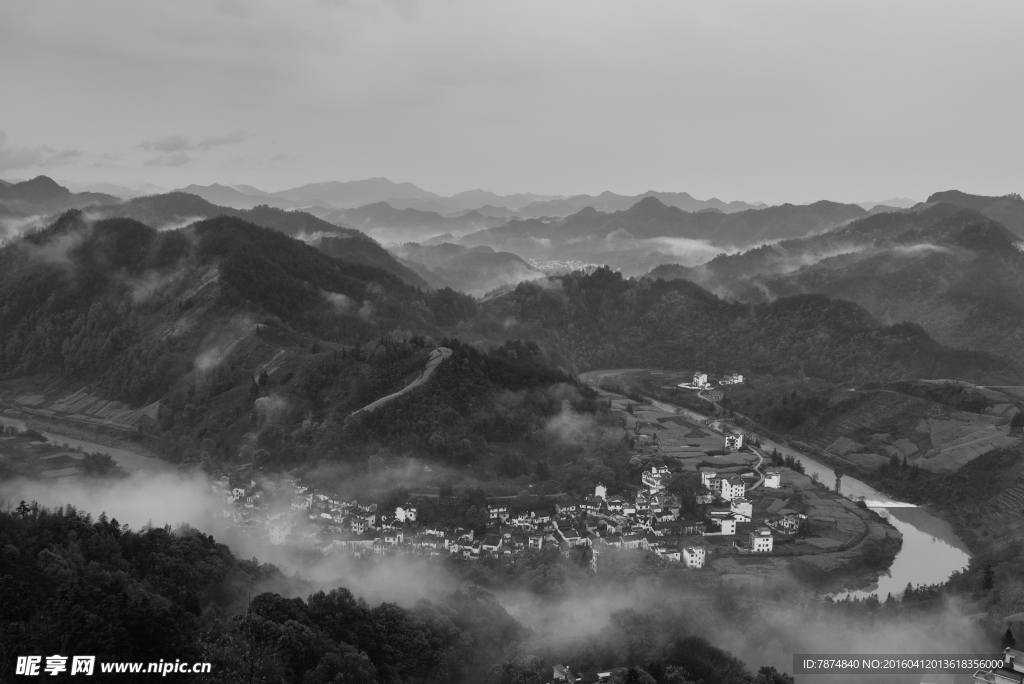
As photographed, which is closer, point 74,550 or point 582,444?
point 74,550

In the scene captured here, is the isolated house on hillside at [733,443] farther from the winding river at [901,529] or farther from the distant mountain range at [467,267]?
the distant mountain range at [467,267]

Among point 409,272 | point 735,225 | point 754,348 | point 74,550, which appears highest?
point 735,225

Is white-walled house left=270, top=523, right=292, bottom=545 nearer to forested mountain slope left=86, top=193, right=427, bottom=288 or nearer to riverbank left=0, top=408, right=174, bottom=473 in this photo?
riverbank left=0, top=408, right=174, bottom=473

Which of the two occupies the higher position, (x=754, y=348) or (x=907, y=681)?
(x=754, y=348)

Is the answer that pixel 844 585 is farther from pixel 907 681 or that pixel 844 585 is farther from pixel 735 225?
pixel 735 225

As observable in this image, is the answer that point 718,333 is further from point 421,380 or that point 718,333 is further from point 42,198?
point 42,198

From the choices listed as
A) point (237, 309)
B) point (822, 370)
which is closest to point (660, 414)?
point (822, 370)
